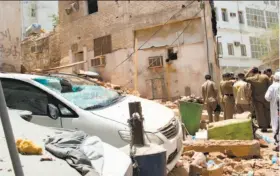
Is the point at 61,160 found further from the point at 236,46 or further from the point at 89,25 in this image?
the point at 236,46

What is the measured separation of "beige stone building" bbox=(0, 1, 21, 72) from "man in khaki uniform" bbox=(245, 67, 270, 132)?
6.62 meters

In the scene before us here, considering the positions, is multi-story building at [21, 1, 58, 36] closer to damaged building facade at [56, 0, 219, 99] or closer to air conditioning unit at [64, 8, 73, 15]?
air conditioning unit at [64, 8, 73, 15]

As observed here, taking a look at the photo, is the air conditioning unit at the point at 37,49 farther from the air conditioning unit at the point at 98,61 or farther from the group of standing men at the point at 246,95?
the group of standing men at the point at 246,95

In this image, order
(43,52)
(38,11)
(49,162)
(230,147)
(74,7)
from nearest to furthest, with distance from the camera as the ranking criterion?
(49,162)
(230,147)
(74,7)
(43,52)
(38,11)

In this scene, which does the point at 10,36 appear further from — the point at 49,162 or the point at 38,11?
the point at 38,11

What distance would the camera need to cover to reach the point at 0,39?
812 cm

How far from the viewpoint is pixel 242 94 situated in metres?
7.69

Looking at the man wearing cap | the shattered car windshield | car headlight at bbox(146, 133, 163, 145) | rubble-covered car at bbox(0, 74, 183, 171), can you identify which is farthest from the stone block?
car headlight at bbox(146, 133, 163, 145)

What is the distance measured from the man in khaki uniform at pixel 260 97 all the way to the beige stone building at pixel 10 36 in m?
6.62

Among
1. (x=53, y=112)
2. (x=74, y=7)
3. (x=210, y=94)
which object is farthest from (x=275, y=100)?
(x=74, y=7)

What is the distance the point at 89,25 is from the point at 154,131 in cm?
1502

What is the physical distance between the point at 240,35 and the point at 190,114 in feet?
88.3

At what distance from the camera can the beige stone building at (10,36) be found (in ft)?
26.8

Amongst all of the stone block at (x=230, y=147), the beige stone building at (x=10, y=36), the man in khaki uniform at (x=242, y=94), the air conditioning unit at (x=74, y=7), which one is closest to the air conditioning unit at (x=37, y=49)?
the air conditioning unit at (x=74, y=7)
